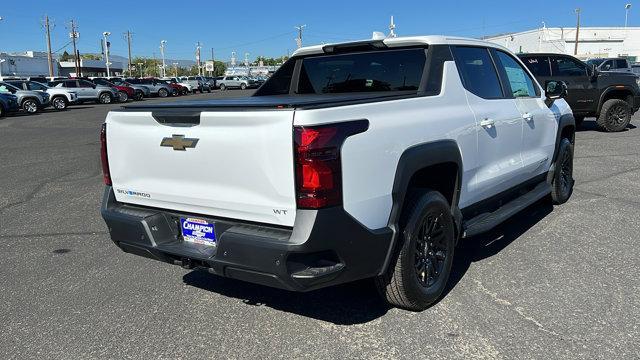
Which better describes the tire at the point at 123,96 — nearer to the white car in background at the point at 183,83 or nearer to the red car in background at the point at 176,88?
the red car in background at the point at 176,88

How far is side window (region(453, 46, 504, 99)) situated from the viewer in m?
4.30

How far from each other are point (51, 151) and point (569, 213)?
1081cm

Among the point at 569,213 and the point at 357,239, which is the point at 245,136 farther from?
the point at 569,213

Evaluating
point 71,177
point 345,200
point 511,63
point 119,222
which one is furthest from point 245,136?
point 71,177

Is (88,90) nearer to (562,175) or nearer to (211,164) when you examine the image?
(562,175)

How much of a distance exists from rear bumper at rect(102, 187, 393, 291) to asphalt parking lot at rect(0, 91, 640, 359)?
1.61 feet

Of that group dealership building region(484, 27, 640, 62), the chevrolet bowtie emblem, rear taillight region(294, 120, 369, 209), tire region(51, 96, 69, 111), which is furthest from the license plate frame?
dealership building region(484, 27, 640, 62)

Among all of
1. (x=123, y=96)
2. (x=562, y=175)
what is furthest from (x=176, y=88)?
(x=562, y=175)

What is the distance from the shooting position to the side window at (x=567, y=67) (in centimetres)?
1279

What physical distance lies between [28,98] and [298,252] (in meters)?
26.4

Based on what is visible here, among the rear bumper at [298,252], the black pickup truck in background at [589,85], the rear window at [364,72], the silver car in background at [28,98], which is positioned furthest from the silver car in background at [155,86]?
the rear bumper at [298,252]

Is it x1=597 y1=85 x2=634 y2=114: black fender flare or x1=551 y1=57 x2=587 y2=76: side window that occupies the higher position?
x1=551 y1=57 x2=587 y2=76: side window

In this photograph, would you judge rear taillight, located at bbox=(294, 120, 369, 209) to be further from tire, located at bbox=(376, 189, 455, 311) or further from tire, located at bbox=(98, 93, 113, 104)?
tire, located at bbox=(98, 93, 113, 104)

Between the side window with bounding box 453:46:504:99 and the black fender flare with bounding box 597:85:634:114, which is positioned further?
the black fender flare with bounding box 597:85:634:114
